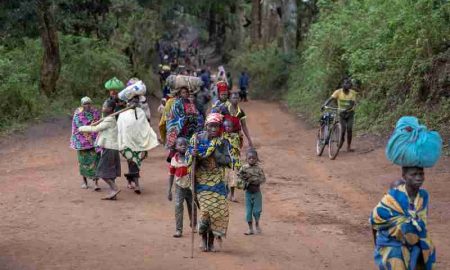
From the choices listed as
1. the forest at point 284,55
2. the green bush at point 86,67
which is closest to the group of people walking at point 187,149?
the forest at point 284,55

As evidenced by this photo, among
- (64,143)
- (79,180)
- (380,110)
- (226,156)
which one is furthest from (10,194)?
(380,110)

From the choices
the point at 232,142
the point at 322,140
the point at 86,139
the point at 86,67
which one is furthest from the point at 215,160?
the point at 86,67

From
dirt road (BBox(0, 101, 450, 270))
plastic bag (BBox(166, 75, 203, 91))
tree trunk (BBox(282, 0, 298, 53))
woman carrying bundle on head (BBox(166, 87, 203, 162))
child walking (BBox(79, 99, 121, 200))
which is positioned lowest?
dirt road (BBox(0, 101, 450, 270))

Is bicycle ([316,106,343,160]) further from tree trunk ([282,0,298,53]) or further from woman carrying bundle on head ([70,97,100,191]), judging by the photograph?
tree trunk ([282,0,298,53])

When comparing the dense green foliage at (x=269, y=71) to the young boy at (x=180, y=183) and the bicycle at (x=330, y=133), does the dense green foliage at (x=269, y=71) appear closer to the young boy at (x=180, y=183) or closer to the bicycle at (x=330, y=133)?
the bicycle at (x=330, y=133)

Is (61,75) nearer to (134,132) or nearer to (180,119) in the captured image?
(134,132)

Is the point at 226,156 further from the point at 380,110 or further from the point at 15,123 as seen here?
the point at 15,123

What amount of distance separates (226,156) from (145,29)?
959 inches

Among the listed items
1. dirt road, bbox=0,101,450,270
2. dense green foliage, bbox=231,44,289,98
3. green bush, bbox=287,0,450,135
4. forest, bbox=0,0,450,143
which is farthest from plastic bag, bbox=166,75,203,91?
dense green foliage, bbox=231,44,289,98

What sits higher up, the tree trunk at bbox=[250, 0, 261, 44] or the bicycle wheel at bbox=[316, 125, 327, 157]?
the tree trunk at bbox=[250, 0, 261, 44]

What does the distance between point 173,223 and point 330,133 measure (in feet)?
23.1

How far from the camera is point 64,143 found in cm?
1945

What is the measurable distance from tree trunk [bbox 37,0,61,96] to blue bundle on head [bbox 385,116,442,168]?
18782mm

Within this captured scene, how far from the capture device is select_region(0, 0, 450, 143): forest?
17188 mm
